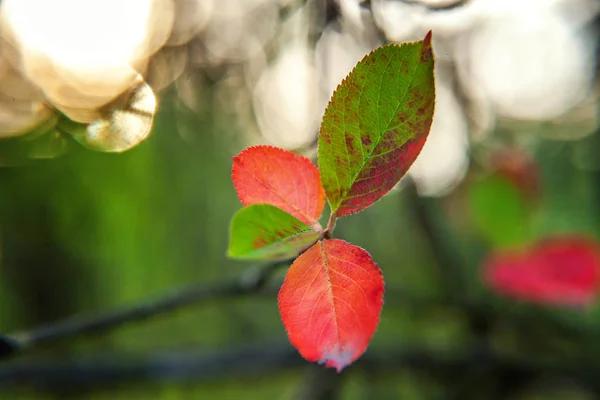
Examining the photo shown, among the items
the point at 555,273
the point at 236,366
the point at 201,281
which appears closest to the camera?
the point at 236,366

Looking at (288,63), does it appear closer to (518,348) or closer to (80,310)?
(80,310)

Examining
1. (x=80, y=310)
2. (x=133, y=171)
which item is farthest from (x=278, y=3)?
(x=80, y=310)

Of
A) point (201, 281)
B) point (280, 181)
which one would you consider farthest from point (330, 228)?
point (201, 281)

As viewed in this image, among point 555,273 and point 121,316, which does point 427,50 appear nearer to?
point 121,316

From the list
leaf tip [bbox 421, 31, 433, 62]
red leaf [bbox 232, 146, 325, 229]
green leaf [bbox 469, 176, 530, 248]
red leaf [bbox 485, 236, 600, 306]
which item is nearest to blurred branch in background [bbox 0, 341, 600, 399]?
red leaf [bbox 485, 236, 600, 306]

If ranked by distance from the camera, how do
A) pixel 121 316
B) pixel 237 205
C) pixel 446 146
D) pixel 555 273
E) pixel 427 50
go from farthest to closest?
pixel 237 205
pixel 446 146
pixel 555 273
pixel 121 316
pixel 427 50

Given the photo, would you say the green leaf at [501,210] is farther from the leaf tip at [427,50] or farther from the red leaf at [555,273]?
the leaf tip at [427,50]

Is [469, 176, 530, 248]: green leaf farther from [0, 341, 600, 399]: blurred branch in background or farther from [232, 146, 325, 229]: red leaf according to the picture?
[232, 146, 325, 229]: red leaf

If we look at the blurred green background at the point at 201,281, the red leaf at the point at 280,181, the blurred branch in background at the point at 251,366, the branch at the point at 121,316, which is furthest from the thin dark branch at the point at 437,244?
the red leaf at the point at 280,181
